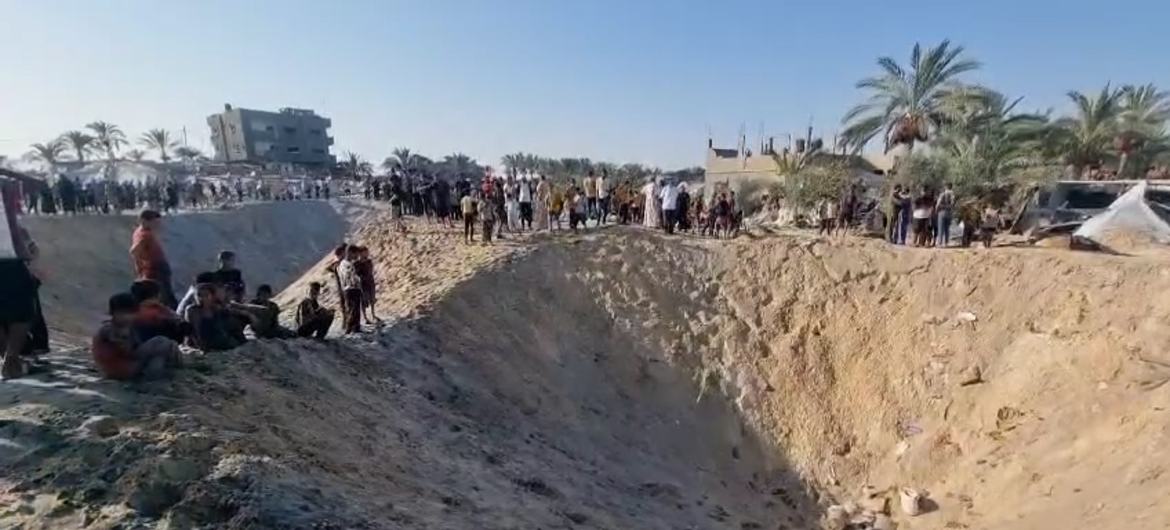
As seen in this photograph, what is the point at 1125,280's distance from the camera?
1074 centimetres

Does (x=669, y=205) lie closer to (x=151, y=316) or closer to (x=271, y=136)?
(x=151, y=316)

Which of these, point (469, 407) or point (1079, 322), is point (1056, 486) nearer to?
point (1079, 322)

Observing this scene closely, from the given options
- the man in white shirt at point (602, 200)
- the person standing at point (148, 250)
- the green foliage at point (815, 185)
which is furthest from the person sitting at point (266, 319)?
the green foliage at point (815, 185)

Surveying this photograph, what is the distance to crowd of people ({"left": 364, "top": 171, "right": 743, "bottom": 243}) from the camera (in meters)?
15.2

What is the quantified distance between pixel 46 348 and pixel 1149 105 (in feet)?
88.2

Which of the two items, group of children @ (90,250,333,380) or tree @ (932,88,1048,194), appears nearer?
group of children @ (90,250,333,380)

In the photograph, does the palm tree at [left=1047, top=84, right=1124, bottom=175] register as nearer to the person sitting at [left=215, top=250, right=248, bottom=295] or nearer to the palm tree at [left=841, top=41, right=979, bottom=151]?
the palm tree at [left=841, top=41, right=979, bottom=151]

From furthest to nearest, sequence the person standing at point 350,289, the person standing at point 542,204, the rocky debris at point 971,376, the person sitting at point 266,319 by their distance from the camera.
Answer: the person standing at point 542,204 → the rocky debris at point 971,376 → the person standing at point 350,289 → the person sitting at point 266,319

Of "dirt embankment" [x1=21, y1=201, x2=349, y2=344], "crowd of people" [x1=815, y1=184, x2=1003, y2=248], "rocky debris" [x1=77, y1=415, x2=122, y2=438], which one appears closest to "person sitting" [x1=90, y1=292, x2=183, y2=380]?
"rocky debris" [x1=77, y1=415, x2=122, y2=438]

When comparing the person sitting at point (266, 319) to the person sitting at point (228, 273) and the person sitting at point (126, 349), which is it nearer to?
the person sitting at point (228, 273)

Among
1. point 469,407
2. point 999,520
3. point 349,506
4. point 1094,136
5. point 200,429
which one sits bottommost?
point 999,520

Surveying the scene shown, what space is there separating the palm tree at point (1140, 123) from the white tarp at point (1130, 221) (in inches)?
306

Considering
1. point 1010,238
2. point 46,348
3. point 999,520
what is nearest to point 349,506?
point 46,348

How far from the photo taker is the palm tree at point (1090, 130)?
20.0m
